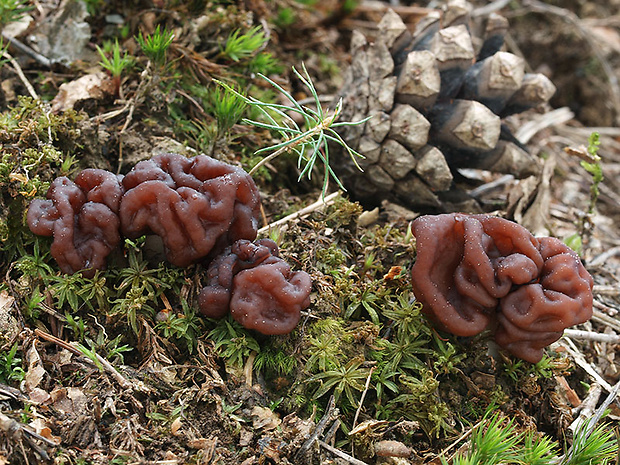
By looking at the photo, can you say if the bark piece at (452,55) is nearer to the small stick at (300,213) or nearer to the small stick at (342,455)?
the small stick at (300,213)

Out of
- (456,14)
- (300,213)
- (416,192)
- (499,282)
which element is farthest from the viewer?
(456,14)

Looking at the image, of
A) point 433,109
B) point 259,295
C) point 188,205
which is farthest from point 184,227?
point 433,109

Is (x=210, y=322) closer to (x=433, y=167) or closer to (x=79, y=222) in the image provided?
(x=79, y=222)

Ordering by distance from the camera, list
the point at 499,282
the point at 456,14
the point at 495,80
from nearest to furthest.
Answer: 1. the point at 499,282
2. the point at 495,80
3. the point at 456,14

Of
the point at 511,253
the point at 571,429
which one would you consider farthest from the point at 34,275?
the point at 571,429

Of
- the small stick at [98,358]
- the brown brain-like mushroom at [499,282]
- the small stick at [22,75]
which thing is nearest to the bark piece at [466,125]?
the brown brain-like mushroom at [499,282]

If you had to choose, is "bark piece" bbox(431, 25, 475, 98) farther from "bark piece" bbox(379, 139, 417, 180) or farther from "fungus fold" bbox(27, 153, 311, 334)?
"fungus fold" bbox(27, 153, 311, 334)

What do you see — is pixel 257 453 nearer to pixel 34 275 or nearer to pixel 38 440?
pixel 38 440
